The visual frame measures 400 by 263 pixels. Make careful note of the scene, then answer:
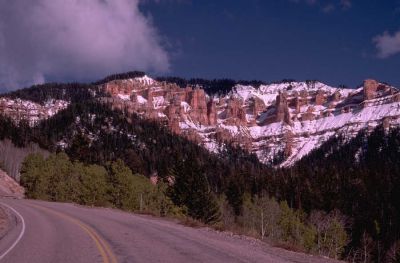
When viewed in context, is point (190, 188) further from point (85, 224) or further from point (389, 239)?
point (389, 239)

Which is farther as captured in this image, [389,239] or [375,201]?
[375,201]

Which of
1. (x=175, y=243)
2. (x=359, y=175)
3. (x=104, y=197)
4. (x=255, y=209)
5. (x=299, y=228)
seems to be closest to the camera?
(x=175, y=243)

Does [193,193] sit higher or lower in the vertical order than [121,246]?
higher

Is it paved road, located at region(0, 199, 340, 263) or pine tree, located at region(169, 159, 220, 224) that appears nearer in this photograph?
paved road, located at region(0, 199, 340, 263)

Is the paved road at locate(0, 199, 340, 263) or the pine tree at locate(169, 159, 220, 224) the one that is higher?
the pine tree at locate(169, 159, 220, 224)

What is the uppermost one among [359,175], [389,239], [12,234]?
[359,175]

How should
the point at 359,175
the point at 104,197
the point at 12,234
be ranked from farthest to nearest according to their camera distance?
the point at 359,175 → the point at 104,197 → the point at 12,234

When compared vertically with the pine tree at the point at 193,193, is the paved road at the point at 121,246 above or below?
below

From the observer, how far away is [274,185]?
10794cm

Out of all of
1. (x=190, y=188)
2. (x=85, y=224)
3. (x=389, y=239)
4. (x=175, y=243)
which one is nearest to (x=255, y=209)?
(x=389, y=239)

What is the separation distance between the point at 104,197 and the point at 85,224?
3112cm

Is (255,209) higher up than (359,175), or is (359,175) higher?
(359,175)

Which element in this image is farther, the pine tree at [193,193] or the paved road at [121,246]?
the pine tree at [193,193]

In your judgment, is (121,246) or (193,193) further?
(193,193)
